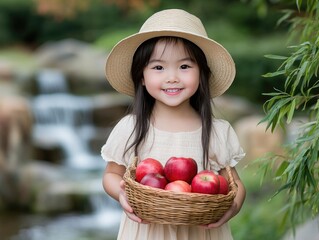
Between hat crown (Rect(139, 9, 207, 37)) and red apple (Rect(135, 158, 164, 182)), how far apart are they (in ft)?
1.47

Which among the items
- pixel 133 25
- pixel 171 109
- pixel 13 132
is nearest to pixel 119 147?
pixel 171 109

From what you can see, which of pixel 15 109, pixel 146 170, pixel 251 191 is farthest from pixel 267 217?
pixel 15 109

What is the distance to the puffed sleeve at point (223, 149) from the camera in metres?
2.49

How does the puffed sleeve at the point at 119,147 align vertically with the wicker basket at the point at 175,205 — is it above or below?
above

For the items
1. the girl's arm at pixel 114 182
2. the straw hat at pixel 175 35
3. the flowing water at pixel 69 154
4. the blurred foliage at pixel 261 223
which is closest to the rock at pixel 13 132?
the flowing water at pixel 69 154

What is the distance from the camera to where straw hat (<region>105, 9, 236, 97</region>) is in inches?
95.0

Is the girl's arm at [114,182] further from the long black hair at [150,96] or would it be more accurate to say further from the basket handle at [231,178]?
the basket handle at [231,178]

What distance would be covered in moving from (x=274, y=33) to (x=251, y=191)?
19.9ft

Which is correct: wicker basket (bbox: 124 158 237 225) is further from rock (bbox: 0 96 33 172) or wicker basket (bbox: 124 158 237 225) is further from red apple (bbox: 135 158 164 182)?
rock (bbox: 0 96 33 172)

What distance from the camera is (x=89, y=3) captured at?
13.5 meters

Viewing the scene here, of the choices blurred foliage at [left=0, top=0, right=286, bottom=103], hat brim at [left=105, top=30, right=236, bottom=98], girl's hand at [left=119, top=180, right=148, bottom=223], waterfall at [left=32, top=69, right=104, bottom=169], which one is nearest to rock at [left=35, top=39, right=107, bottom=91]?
waterfall at [left=32, top=69, right=104, bottom=169]

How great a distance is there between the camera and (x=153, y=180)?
2162mm

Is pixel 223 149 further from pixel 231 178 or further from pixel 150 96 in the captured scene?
pixel 150 96

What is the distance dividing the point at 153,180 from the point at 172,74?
0.42 m
